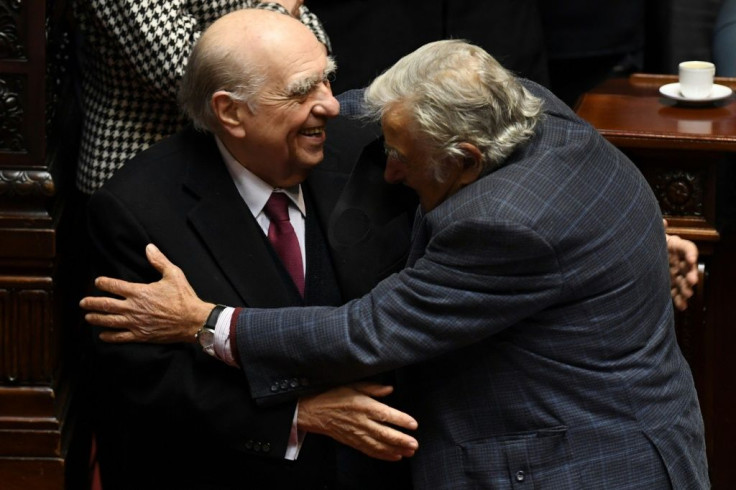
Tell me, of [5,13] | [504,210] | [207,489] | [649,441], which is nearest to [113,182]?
[5,13]

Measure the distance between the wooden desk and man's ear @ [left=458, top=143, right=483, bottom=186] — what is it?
961 millimetres

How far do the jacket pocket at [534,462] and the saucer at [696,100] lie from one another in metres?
1.47

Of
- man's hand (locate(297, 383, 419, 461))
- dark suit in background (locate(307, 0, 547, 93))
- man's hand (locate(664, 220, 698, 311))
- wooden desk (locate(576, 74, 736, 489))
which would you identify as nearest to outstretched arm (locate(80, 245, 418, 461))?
man's hand (locate(297, 383, 419, 461))

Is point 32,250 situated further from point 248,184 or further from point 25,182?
point 248,184

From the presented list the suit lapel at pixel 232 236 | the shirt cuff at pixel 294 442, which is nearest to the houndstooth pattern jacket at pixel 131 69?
the suit lapel at pixel 232 236

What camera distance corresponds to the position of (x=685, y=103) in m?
3.96

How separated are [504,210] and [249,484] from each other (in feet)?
3.08

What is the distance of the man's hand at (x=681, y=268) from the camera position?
3309 mm

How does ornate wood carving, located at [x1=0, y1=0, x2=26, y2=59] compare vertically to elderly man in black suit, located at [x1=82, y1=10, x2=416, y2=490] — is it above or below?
above

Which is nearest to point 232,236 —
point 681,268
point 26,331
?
point 26,331

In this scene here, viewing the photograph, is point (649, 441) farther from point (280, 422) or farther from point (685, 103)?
point (685, 103)

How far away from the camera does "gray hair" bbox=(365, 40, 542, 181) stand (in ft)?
8.92

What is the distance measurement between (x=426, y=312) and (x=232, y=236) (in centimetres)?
57

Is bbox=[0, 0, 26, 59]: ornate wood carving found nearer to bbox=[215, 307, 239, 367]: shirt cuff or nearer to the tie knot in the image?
the tie knot
